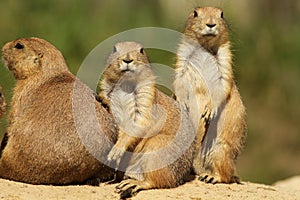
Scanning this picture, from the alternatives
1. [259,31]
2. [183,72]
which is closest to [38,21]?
[259,31]

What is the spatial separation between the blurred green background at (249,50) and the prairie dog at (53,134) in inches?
296

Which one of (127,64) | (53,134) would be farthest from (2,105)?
(127,64)

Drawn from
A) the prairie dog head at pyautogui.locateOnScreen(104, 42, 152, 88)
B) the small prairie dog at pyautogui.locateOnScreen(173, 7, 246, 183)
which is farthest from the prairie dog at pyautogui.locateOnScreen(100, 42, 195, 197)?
the small prairie dog at pyautogui.locateOnScreen(173, 7, 246, 183)

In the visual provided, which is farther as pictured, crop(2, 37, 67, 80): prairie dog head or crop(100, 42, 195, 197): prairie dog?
crop(2, 37, 67, 80): prairie dog head

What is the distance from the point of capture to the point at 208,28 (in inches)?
368

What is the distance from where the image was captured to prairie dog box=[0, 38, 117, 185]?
8.16 metres

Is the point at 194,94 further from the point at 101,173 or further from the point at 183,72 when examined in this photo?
the point at 101,173

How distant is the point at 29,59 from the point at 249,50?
10442 mm

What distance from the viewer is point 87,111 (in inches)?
327

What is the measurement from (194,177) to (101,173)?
49.9 inches

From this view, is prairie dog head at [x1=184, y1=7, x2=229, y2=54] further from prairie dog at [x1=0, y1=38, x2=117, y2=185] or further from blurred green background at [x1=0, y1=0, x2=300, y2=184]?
blurred green background at [x1=0, y1=0, x2=300, y2=184]

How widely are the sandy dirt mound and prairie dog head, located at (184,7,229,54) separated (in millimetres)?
1714

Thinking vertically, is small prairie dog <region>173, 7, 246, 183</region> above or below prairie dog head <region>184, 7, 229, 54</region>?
below

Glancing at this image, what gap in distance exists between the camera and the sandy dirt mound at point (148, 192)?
788 cm
